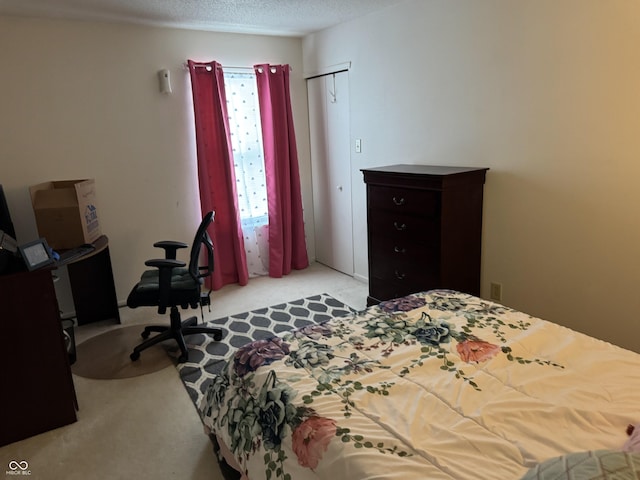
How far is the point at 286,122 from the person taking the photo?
437 centimetres

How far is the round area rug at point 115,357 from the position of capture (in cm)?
285

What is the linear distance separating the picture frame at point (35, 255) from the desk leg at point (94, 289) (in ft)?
4.09

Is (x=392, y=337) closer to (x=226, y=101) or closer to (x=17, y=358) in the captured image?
(x=17, y=358)

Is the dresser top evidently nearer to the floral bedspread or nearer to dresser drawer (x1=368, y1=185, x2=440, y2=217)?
dresser drawer (x1=368, y1=185, x2=440, y2=217)

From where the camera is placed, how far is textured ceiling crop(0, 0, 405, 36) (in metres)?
3.08

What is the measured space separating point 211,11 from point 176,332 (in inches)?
92.6

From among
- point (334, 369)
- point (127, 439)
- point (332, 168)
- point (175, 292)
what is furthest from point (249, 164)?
point (334, 369)

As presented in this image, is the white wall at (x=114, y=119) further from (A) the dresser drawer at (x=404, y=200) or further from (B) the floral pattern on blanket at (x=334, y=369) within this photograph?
(B) the floral pattern on blanket at (x=334, y=369)

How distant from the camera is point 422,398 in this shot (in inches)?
54.4

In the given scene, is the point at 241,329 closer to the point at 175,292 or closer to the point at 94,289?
the point at 175,292

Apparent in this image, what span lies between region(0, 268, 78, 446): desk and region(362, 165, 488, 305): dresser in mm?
2078

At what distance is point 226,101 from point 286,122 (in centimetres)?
60

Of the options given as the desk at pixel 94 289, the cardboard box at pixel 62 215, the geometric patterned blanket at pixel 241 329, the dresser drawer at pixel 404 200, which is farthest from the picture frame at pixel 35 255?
the dresser drawer at pixel 404 200

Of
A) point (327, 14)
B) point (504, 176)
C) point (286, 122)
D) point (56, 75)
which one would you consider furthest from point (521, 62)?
point (56, 75)
